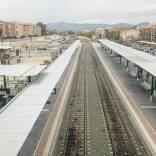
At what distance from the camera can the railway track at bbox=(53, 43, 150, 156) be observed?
17.0 meters

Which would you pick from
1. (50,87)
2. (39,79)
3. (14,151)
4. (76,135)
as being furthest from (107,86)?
(14,151)

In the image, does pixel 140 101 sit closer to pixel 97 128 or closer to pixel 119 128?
pixel 119 128

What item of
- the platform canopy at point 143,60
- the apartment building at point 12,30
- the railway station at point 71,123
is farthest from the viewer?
the apartment building at point 12,30

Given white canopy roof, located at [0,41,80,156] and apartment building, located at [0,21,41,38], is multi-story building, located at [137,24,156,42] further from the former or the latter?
white canopy roof, located at [0,41,80,156]

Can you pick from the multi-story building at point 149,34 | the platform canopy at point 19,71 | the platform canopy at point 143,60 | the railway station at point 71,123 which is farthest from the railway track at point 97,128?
the multi-story building at point 149,34

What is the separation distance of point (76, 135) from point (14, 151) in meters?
8.84

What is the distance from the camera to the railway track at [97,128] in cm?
1695

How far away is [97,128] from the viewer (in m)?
20.5

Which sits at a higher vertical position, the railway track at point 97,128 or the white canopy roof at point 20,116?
the white canopy roof at point 20,116

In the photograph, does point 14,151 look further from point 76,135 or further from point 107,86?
point 107,86

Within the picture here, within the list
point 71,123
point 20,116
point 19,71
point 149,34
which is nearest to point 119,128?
point 71,123

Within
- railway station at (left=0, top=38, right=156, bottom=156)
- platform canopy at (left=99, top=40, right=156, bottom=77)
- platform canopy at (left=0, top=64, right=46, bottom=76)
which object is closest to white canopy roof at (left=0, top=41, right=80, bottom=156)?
railway station at (left=0, top=38, right=156, bottom=156)

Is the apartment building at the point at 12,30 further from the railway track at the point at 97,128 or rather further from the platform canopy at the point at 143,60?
the railway track at the point at 97,128

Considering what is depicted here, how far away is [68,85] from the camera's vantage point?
34938 millimetres
